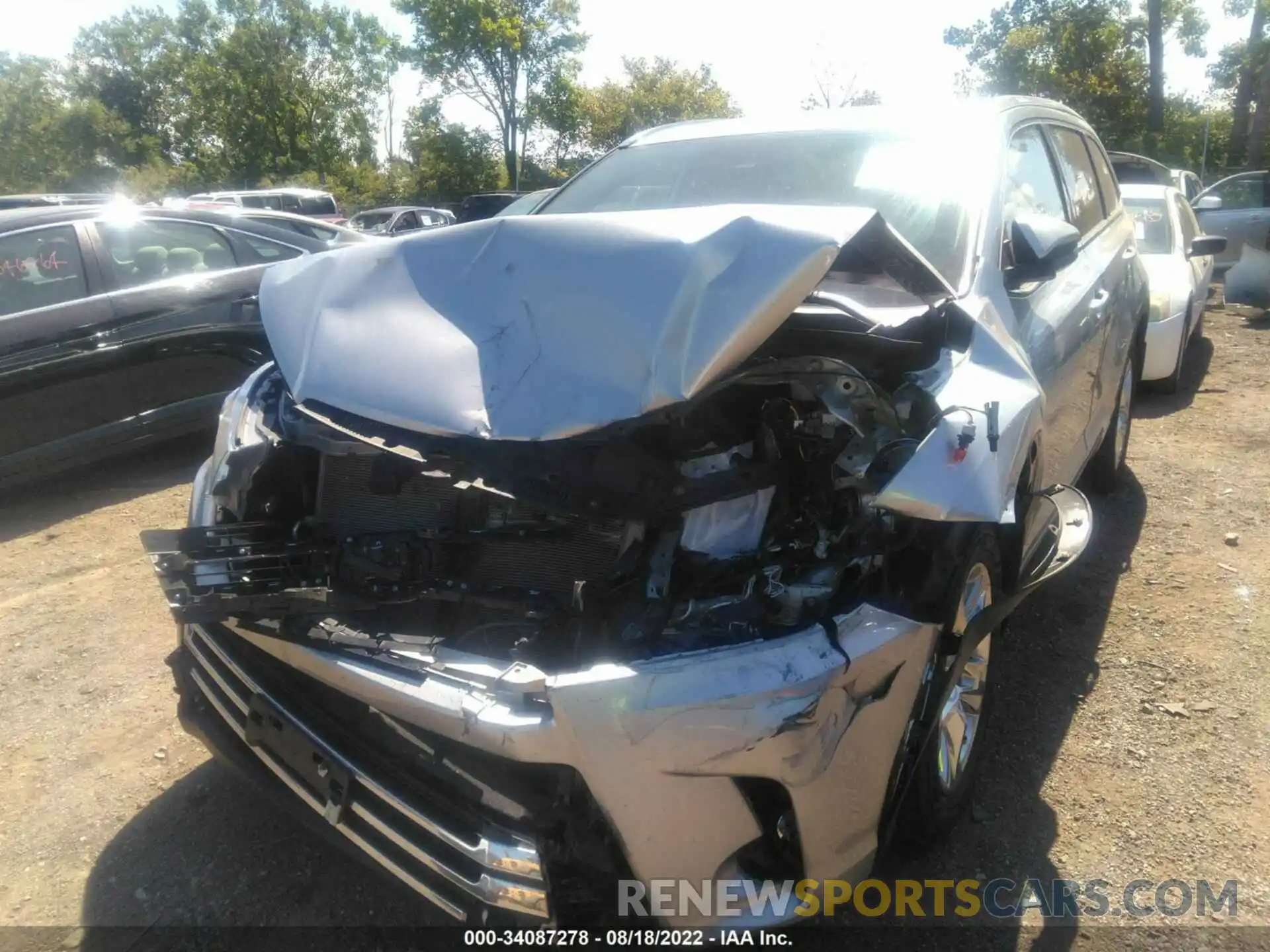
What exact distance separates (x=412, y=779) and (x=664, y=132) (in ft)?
9.97

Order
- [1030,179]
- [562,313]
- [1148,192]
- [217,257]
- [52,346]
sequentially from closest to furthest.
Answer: [562,313], [1030,179], [52,346], [217,257], [1148,192]

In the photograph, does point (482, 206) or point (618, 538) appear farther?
point (482, 206)

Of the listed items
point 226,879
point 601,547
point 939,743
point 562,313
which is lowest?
point 226,879

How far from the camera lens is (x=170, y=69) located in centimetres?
4375

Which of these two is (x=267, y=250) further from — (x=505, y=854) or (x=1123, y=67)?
(x=1123, y=67)

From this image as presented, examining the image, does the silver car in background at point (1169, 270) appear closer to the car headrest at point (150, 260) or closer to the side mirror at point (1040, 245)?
the side mirror at point (1040, 245)

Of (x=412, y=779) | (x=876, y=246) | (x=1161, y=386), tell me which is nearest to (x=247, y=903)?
(x=412, y=779)

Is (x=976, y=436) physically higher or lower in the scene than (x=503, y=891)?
higher

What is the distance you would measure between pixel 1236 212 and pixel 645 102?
31.0 m

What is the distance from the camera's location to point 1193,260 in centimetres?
725

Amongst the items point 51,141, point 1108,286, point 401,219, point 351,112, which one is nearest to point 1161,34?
point 401,219

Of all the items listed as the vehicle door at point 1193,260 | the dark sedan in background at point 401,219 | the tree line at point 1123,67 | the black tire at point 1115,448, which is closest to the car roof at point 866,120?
the black tire at point 1115,448

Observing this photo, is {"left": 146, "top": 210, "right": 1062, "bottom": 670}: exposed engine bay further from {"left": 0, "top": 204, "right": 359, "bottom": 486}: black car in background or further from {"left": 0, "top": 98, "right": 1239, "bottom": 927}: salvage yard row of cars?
{"left": 0, "top": 204, "right": 359, "bottom": 486}: black car in background

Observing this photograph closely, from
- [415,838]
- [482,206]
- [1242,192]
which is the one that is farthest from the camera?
[1242,192]
